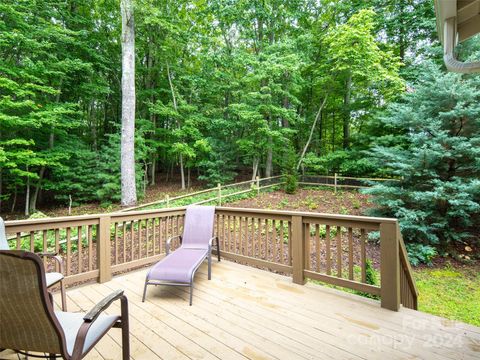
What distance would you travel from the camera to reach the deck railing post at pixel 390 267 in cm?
255

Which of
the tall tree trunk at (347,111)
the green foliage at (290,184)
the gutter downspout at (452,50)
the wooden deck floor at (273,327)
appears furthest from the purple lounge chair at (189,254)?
the tall tree trunk at (347,111)

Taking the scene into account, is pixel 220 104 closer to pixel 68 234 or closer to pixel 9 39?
pixel 9 39

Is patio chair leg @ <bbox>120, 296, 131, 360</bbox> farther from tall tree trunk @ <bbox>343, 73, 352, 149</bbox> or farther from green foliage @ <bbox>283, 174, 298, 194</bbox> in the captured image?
tall tree trunk @ <bbox>343, 73, 352, 149</bbox>

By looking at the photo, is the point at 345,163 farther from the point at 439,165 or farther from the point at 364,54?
the point at 439,165

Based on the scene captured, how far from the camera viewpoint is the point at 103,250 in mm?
3424

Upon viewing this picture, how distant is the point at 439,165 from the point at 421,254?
211cm

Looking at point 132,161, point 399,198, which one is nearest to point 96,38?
point 132,161

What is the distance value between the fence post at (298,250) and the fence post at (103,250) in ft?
8.08

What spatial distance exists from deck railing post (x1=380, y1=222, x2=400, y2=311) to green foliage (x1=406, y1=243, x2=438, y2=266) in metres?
3.59

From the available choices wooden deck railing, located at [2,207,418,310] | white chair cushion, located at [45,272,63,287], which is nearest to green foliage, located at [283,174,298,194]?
wooden deck railing, located at [2,207,418,310]

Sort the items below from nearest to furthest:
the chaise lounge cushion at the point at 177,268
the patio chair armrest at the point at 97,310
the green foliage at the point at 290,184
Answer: the patio chair armrest at the point at 97,310
the chaise lounge cushion at the point at 177,268
the green foliage at the point at 290,184

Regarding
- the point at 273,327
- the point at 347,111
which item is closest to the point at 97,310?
the point at 273,327

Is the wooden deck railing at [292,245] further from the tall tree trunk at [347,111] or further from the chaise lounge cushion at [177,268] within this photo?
the tall tree trunk at [347,111]

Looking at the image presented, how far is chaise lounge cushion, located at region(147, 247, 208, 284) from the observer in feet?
9.47
